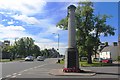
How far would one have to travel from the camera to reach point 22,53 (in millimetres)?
138625

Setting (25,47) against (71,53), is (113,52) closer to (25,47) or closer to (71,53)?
(25,47)

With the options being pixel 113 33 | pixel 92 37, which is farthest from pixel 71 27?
pixel 113 33

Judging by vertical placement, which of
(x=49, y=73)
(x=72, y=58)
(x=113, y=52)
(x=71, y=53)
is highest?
(x=113, y=52)

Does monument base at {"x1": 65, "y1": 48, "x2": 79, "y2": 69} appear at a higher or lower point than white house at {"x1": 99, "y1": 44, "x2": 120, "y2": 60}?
lower

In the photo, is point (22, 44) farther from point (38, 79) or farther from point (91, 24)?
point (38, 79)

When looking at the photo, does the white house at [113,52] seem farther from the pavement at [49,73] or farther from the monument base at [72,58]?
the monument base at [72,58]

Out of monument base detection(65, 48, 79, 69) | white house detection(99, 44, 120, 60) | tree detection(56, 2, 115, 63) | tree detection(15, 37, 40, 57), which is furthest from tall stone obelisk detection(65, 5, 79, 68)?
tree detection(15, 37, 40, 57)

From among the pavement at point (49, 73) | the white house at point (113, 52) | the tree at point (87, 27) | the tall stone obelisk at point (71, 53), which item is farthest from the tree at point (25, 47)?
the tall stone obelisk at point (71, 53)

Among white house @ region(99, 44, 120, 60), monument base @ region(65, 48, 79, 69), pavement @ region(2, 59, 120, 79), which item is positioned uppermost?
white house @ region(99, 44, 120, 60)

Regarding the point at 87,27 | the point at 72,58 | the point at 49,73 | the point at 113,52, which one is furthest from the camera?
the point at 113,52

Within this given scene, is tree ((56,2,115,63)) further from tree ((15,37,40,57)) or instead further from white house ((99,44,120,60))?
tree ((15,37,40,57))

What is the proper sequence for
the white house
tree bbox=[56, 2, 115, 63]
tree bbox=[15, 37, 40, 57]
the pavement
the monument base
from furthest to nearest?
1. tree bbox=[15, 37, 40, 57]
2. the white house
3. tree bbox=[56, 2, 115, 63]
4. the monument base
5. the pavement

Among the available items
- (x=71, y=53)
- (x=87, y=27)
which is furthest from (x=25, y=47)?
(x=71, y=53)

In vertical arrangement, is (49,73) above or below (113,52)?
below
